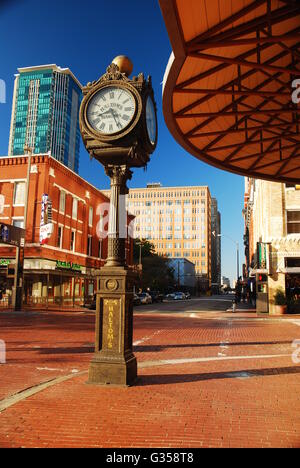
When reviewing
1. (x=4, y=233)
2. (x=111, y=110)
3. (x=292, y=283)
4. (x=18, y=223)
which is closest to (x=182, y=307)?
(x=292, y=283)

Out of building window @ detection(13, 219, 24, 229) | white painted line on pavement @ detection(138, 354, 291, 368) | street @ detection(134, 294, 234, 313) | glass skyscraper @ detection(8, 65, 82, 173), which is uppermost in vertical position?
glass skyscraper @ detection(8, 65, 82, 173)

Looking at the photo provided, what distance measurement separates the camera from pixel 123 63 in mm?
8047

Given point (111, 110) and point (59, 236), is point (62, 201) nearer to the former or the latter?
point (59, 236)

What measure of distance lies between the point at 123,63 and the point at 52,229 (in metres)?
29.6

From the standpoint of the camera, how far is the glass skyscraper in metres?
153

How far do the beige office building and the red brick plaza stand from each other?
12764 centimetres

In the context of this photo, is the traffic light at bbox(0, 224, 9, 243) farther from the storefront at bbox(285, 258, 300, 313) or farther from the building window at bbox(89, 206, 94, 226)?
the storefront at bbox(285, 258, 300, 313)

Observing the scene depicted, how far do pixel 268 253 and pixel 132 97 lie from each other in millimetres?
23241

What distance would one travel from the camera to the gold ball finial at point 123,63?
26.4ft

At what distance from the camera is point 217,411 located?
18.5 feet

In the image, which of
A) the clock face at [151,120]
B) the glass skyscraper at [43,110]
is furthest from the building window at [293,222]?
the glass skyscraper at [43,110]

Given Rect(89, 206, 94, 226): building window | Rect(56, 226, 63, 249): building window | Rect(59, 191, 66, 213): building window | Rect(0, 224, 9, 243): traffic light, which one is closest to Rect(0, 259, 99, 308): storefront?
Rect(56, 226, 63, 249): building window

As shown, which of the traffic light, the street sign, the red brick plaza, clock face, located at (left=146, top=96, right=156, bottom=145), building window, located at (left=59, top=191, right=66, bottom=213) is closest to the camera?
the red brick plaza

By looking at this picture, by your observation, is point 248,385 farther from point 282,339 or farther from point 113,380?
point 282,339
